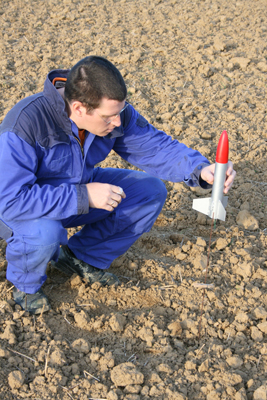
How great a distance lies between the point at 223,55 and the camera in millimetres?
6531

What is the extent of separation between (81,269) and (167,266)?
Answer: 72 centimetres

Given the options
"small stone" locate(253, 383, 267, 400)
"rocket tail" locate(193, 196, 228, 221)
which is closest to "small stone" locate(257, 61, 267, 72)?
"rocket tail" locate(193, 196, 228, 221)

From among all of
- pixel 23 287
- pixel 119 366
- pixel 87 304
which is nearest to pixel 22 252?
pixel 23 287

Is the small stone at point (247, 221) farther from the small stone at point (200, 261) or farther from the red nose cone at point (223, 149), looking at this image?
the red nose cone at point (223, 149)

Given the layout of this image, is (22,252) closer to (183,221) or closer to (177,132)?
(183,221)

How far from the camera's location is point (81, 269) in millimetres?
3324

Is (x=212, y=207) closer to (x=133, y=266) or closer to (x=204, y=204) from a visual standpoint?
(x=204, y=204)

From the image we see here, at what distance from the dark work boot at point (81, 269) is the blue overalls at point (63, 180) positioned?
56mm

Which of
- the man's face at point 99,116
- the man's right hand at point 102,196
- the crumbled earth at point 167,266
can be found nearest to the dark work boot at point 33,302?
the crumbled earth at point 167,266

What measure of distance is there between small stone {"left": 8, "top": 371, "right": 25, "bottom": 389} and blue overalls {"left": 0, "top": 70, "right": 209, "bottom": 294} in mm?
633

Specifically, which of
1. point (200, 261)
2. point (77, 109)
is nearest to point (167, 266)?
point (200, 261)

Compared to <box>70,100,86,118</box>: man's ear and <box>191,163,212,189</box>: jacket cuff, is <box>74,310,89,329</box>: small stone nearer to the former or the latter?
<box>191,163,212,189</box>: jacket cuff

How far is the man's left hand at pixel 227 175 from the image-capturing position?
2.85 m

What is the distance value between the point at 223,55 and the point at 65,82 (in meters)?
4.38
